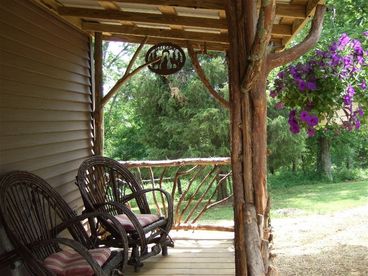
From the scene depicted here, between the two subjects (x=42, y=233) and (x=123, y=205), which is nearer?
(x=42, y=233)

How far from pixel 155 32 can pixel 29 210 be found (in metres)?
2.39

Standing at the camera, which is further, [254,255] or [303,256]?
[303,256]

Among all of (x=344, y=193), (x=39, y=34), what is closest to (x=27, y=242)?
(x=39, y=34)

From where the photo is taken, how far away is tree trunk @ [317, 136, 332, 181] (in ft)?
49.1

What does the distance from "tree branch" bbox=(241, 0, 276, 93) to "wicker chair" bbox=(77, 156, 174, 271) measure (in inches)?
66.5

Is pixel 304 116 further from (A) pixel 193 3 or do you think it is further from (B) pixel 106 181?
(B) pixel 106 181

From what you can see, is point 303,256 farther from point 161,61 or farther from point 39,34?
point 39,34

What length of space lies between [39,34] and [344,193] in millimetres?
9696

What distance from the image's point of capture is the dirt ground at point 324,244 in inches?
211

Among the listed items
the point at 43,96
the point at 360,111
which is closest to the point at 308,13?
the point at 360,111

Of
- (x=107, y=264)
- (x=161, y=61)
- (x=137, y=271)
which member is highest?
(x=161, y=61)

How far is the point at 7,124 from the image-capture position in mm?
2932

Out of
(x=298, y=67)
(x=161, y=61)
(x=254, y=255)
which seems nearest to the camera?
(x=254, y=255)

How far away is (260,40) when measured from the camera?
2051 millimetres
